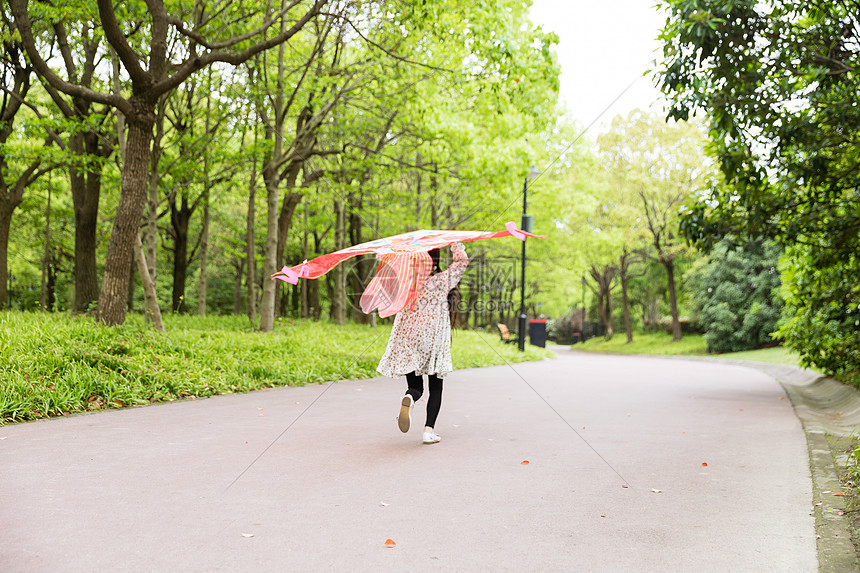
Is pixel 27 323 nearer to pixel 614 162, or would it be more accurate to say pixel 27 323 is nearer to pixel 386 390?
pixel 386 390

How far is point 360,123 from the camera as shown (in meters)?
19.4

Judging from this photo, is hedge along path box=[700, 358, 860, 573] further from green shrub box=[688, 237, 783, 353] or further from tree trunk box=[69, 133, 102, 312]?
green shrub box=[688, 237, 783, 353]

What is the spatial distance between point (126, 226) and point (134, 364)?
306cm

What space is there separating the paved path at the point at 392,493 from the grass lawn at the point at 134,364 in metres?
0.50

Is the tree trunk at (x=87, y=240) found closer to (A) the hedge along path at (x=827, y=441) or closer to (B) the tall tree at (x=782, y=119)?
(B) the tall tree at (x=782, y=119)

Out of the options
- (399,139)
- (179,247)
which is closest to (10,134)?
(179,247)

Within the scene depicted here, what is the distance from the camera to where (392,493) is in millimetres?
4785

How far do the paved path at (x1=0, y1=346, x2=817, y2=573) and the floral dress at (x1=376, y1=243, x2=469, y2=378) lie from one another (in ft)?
2.52

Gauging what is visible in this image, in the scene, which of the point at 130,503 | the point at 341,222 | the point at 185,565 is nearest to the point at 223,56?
the point at 130,503

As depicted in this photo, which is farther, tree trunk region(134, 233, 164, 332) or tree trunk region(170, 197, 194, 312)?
tree trunk region(170, 197, 194, 312)

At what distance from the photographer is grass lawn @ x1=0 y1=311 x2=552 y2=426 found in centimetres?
756

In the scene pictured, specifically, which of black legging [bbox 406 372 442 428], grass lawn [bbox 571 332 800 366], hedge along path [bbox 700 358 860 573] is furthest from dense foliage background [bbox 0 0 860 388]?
black legging [bbox 406 372 442 428]

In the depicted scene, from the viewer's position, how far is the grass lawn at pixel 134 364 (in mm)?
7559

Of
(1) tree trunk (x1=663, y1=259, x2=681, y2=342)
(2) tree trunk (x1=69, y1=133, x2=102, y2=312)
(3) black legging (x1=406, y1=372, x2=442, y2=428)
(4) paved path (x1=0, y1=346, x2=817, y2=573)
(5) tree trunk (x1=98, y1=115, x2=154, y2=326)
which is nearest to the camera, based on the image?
(4) paved path (x1=0, y1=346, x2=817, y2=573)
